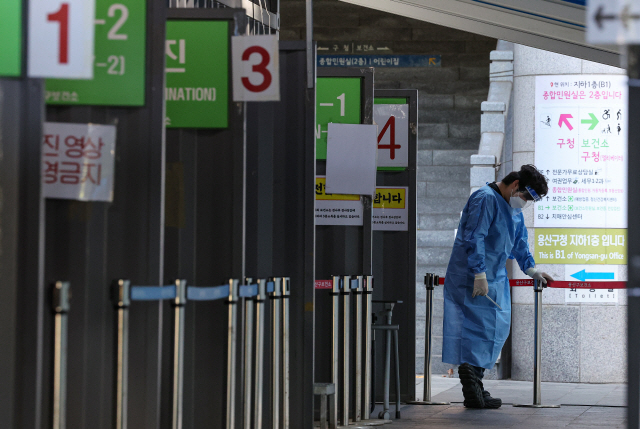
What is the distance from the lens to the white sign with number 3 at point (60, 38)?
10.6 feet

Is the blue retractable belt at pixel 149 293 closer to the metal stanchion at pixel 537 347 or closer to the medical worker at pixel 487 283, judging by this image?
the medical worker at pixel 487 283

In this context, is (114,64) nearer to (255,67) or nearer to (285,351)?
(255,67)

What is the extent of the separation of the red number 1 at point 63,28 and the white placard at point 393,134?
424 cm

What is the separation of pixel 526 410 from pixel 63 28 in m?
5.06

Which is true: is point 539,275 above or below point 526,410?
above

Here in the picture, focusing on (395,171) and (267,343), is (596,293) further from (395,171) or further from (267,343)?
(267,343)

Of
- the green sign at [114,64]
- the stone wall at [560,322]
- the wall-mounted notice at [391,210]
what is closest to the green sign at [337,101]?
the wall-mounted notice at [391,210]

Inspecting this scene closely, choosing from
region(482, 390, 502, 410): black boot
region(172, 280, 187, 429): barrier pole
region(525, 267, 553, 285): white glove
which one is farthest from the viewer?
region(525, 267, 553, 285): white glove

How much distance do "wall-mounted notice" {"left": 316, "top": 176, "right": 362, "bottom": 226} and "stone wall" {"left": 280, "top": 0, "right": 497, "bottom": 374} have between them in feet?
17.6

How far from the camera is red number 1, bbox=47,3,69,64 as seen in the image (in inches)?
127

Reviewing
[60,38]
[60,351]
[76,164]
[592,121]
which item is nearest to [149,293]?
[60,351]

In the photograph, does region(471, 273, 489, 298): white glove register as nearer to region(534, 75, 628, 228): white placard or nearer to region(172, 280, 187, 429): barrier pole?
region(534, 75, 628, 228): white placard

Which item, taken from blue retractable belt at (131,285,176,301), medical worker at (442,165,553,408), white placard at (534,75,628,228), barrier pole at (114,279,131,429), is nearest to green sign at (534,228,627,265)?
white placard at (534,75,628,228)

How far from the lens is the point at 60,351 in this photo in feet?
11.9
